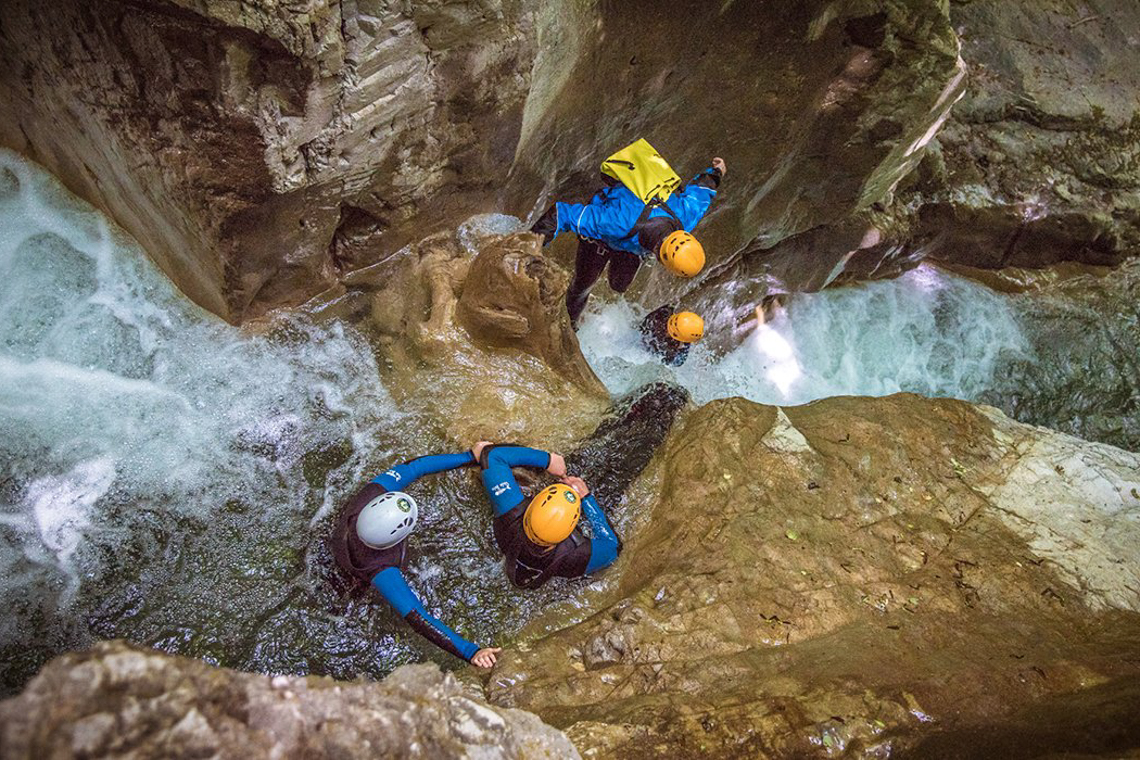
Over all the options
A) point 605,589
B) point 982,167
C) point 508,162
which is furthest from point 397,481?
point 982,167

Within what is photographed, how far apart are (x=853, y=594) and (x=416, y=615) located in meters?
2.16

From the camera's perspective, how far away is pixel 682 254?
4.61 m

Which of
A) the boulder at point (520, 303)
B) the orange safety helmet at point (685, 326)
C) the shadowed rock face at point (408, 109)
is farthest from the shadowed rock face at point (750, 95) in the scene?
the boulder at point (520, 303)

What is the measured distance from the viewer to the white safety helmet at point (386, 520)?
137 inches

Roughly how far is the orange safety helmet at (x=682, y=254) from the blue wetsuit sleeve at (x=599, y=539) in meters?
1.62

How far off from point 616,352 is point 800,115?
231cm

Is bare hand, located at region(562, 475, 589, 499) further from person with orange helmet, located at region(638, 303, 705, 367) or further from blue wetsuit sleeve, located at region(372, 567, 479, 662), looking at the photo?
person with orange helmet, located at region(638, 303, 705, 367)

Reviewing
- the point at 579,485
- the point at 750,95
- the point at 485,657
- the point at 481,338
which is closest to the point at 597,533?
the point at 579,485

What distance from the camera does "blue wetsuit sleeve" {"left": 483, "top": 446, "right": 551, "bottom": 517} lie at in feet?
12.8

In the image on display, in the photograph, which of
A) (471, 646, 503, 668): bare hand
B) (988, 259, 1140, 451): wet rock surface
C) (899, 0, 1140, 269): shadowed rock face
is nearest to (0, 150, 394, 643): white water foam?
(471, 646, 503, 668): bare hand

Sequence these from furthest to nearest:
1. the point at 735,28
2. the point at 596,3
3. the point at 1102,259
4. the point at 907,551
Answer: the point at 1102,259 < the point at 735,28 < the point at 596,3 < the point at 907,551

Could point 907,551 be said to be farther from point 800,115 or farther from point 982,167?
point 982,167

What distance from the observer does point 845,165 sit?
5879 mm

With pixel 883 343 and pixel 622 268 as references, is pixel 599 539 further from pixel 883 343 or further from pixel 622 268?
pixel 883 343
